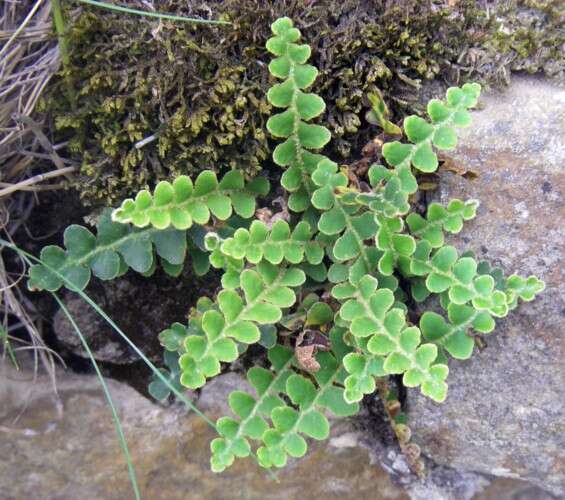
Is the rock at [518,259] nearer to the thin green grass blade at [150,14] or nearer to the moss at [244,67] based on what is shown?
the moss at [244,67]

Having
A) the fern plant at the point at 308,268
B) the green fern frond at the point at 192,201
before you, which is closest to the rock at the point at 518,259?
the fern plant at the point at 308,268

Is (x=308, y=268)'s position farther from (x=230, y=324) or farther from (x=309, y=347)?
(x=230, y=324)

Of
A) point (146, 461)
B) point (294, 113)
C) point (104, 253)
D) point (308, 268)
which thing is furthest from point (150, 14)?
point (146, 461)

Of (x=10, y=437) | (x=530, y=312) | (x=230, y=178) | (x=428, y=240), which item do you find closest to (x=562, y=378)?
(x=530, y=312)

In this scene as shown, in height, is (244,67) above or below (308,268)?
above

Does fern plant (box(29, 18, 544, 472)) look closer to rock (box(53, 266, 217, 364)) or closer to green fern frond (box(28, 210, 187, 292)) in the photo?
green fern frond (box(28, 210, 187, 292))

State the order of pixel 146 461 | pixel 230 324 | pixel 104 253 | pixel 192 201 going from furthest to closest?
pixel 146 461 < pixel 104 253 < pixel 192 201 < pixel 230 324

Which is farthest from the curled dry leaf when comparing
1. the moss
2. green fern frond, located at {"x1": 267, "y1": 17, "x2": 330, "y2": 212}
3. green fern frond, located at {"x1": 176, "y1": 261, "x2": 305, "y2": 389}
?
the moss
